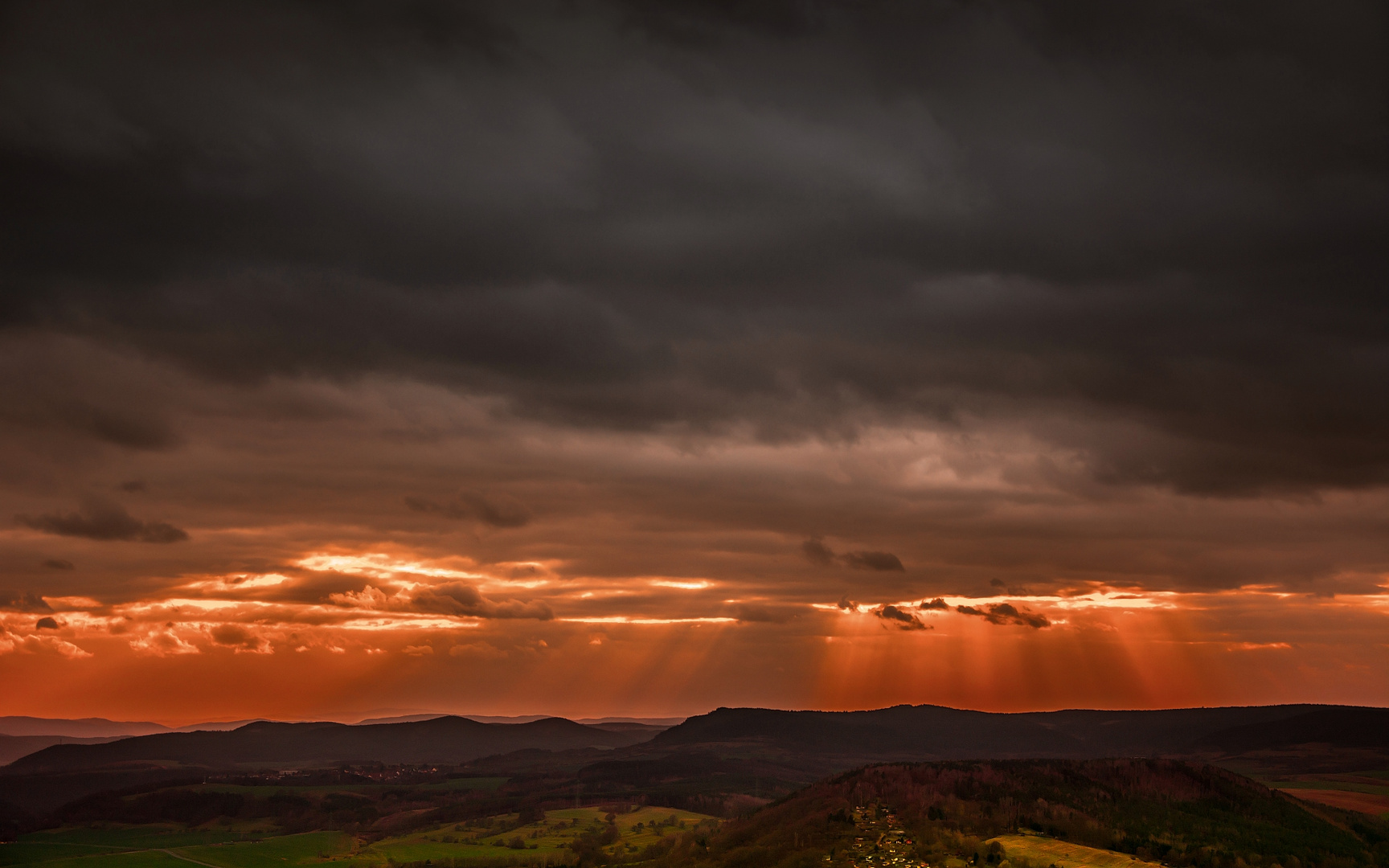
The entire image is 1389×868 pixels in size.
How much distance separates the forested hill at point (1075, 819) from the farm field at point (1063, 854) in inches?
66.5

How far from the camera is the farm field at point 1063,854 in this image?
67.3m

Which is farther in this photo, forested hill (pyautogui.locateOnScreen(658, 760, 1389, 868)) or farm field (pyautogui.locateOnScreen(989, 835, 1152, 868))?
forested hill (pyautogui.locateOnScreen(658, 760, 1389, 868))

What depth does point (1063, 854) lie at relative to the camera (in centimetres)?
7038

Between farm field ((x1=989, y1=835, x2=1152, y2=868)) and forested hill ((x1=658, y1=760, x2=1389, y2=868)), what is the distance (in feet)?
5.55

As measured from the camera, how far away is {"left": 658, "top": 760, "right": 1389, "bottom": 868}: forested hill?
247 feet

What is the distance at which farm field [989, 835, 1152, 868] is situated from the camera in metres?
67.3

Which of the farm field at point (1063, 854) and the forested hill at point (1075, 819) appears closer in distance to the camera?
the farm field at point (1063, 854)

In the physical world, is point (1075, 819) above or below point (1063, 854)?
below

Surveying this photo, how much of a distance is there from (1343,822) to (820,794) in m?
57.8

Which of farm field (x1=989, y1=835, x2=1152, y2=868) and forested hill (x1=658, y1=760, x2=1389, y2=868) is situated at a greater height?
farm field (x1=989, y1=835, x2=1152, y2=868)

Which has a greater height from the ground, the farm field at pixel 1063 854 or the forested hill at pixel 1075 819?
the farm field at pixel 1063 854

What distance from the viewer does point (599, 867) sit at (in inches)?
6880

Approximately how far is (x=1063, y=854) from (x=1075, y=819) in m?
15.5

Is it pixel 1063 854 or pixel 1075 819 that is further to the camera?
pixel 1075 819
